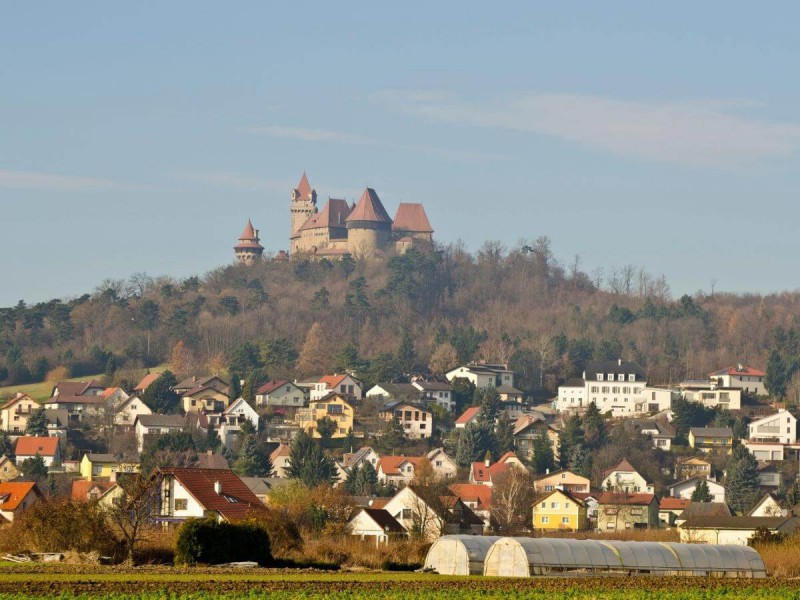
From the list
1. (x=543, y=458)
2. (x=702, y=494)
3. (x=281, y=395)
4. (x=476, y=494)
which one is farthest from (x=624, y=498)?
(x=281, y=395)

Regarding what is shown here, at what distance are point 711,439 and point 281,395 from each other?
28.7 metres

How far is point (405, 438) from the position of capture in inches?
3952

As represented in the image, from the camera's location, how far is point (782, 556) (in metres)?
44.4

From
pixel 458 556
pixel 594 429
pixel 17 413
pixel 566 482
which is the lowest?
pixel 458 556

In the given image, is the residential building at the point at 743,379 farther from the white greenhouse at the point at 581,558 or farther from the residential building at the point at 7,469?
the white greenhouse at the point at 581,558

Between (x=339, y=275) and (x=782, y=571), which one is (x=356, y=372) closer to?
(x=339, y=275)

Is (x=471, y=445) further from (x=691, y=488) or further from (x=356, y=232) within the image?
(x=356, y=232)

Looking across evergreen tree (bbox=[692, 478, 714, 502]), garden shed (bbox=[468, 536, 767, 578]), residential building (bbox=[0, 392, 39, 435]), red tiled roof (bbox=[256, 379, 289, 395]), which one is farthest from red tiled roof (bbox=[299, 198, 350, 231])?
garden shed (bbox=[468, 536, 767, 578])

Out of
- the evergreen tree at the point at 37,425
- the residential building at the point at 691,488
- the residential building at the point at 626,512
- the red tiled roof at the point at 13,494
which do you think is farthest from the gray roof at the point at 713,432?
the red tiled roof at the point at 13,494

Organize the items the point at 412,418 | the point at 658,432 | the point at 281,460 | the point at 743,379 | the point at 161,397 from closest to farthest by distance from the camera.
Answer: the point at 281,460, the point at 658,432, the point at 412,418, the point at 161,397, the point at 743,379

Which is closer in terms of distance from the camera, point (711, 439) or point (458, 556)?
point (458, 556)

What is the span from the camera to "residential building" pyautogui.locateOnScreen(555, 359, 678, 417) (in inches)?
4387

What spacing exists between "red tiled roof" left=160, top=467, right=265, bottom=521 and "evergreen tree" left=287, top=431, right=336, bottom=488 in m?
29.9

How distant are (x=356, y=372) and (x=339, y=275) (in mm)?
41613
